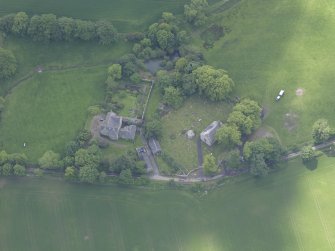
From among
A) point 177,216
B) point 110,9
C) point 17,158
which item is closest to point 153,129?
point 177,216

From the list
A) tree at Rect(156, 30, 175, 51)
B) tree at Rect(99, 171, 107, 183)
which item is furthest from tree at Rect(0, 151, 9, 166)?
tree at Rect(156, 30, 175, 51)

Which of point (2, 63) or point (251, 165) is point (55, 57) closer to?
point (2, 63)

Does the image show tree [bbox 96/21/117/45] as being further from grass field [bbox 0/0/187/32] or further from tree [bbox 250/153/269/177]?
tree [bbox 250/153/269/177]

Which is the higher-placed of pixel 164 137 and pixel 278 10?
pixel 278 10

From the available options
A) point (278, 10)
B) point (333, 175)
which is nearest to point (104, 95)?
point (278, 10)

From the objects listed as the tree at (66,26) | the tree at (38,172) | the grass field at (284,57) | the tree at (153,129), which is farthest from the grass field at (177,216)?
the tree at (66,26)

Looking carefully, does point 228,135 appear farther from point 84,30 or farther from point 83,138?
point 84,30
